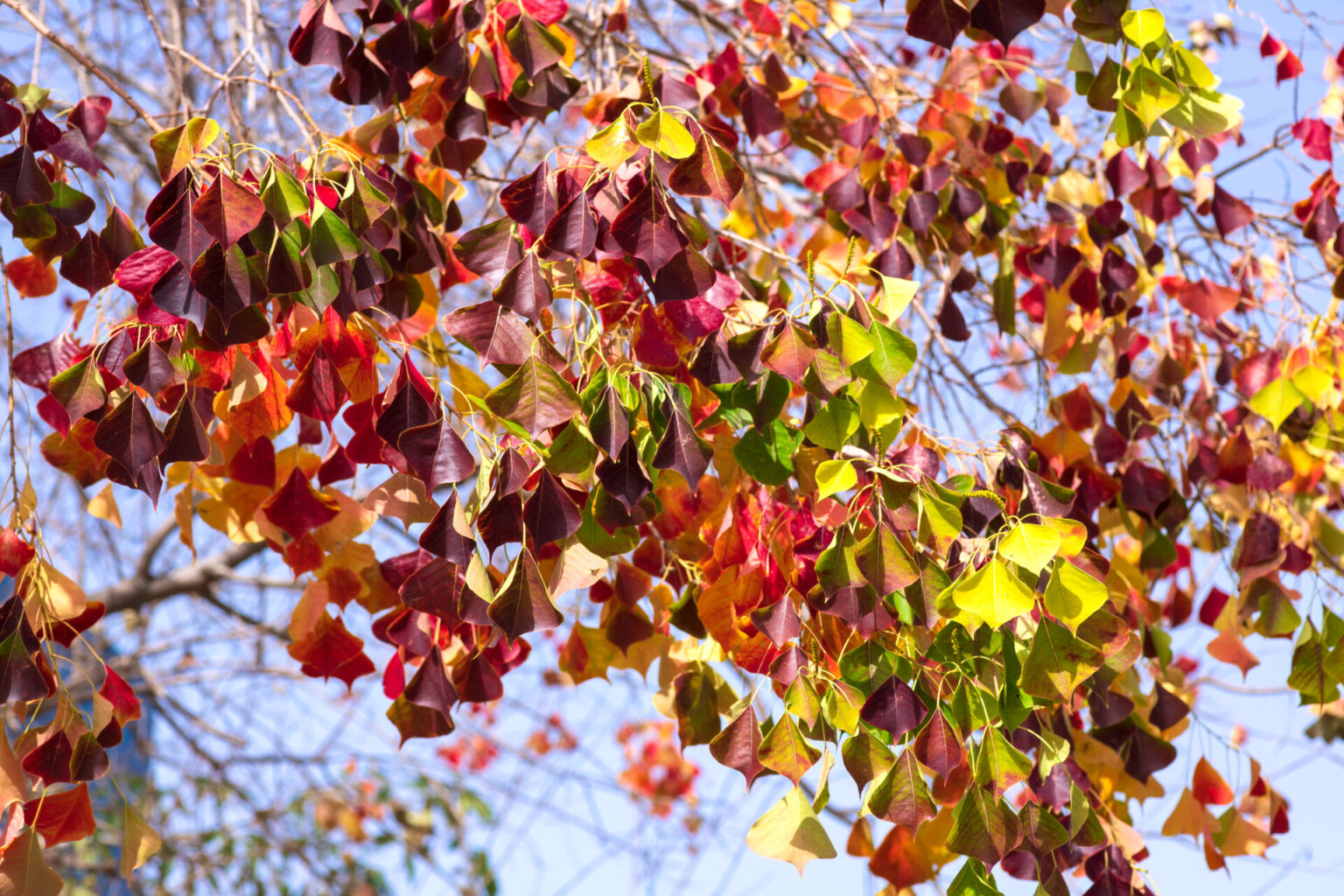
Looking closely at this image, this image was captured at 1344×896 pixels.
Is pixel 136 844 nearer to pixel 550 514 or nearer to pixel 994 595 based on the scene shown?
pixel 550 514

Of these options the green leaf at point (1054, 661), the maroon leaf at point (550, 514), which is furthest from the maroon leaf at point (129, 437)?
the green leaf at point (1054, 661)

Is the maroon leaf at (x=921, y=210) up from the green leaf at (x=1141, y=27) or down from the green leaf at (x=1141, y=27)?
up

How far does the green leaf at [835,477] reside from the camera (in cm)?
100

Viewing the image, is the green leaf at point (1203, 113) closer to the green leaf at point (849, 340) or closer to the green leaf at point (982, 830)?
the green leaf at point (849, 340)

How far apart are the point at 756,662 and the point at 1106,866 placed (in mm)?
516

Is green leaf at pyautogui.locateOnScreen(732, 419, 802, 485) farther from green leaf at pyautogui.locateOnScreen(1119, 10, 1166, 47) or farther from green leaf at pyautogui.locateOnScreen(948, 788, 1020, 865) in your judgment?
green leaf at pyautogui.locateOnScreen(1119, 10, 1166, 47)

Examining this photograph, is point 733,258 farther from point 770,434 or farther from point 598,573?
point 598,573

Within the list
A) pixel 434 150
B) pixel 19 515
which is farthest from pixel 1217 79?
pixel 19 515

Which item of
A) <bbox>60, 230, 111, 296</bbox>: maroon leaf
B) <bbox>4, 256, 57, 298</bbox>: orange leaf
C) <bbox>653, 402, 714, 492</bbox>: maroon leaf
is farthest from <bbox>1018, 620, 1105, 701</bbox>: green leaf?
<bbox>4, 256, 57, 298</bbox>: orange leaf

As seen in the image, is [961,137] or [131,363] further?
[961,137]

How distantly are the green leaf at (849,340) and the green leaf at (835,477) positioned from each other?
87 millimetres

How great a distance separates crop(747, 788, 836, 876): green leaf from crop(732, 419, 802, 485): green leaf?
0.91 ft

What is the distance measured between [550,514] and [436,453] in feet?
0.34

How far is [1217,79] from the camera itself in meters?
1.25
